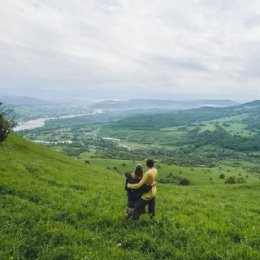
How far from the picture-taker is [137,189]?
15.3m

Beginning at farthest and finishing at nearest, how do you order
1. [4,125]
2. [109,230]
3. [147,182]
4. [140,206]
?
[4,125] → [140,206] → [147,182] → [109,230]

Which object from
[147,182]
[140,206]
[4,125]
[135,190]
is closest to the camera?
[147,182]

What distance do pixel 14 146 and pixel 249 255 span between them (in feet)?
141

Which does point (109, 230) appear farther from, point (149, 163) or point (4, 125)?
point (4, 125)

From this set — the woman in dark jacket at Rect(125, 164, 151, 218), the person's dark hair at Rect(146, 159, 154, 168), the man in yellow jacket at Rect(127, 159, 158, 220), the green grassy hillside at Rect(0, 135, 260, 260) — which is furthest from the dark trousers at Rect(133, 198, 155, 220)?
the person's dark hair at Rect(146, 159, 154, 168)

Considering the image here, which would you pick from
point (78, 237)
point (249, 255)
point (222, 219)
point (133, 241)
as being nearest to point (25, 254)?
point (78, 237)

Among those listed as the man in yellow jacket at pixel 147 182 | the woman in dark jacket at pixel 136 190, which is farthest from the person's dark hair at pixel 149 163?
the woman in dark jacket at pixel 136 190

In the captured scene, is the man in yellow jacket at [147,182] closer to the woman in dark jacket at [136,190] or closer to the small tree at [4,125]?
the woman in dark jacket at [136,190]

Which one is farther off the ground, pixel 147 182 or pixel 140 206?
pixel 147 182

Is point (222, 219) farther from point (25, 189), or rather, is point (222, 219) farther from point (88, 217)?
point (25, 189)

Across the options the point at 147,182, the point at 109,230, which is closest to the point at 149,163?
the point at 147,182

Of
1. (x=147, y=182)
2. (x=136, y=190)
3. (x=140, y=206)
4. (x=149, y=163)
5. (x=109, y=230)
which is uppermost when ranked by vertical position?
(x=149, y=163)

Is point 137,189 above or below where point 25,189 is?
above

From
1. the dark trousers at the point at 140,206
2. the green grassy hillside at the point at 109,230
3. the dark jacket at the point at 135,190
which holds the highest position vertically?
the dark jacket at the point at 135,190
